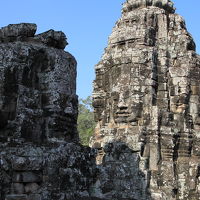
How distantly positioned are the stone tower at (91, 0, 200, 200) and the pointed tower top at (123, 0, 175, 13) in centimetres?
21

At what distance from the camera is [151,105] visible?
41.8 ft

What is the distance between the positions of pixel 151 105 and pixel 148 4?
4.12m

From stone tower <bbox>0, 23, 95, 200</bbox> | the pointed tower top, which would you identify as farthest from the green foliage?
stone tower <bbox>0, 23, 95, 200</bbox>

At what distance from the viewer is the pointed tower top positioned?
14.7 m

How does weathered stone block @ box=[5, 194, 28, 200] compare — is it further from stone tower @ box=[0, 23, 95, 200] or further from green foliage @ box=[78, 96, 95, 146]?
green foliage @ box=[78, 96, 95, 146]

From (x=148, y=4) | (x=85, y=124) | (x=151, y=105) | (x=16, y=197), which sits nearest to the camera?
(x=16, y=197)

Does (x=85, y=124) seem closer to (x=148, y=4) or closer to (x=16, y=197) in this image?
(x=148, y=4)

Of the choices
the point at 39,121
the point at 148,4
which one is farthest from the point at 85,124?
the point at 39,121

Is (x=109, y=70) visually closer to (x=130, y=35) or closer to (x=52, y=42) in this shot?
(x=130, y=35)

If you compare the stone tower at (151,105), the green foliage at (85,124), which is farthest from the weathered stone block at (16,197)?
the green foliage at (85,124)

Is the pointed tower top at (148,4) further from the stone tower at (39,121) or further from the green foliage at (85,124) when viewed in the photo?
the green foliage at (85,124)

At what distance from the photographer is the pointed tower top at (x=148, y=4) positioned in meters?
14.7

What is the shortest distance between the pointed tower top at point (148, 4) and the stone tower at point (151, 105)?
0.21 metres

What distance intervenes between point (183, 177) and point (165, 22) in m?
5.35
